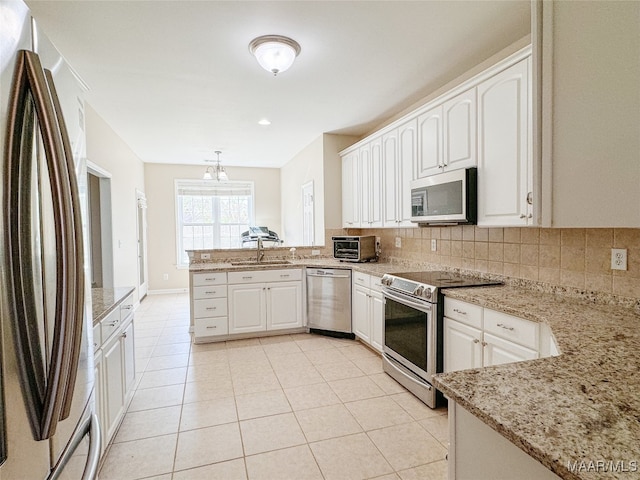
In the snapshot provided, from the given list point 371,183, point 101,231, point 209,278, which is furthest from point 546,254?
point 101,231

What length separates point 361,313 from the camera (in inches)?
148

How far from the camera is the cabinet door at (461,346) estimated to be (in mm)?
2154

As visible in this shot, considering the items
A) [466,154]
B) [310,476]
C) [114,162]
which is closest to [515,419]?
[310,476]

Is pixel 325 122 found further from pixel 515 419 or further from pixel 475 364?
pixel 515 419

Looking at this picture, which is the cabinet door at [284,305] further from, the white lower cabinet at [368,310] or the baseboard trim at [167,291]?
the baseboard trim at [167,291]

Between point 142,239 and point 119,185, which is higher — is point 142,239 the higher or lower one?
the lower one

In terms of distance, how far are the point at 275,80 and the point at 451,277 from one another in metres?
2.31

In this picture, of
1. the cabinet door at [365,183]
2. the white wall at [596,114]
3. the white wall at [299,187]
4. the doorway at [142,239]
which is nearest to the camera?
the white wall at [596,114]

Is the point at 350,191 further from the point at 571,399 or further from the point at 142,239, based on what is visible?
the point at 142,239

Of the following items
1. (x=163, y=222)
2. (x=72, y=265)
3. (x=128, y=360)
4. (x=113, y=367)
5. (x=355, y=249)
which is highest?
(x=163, y=222)

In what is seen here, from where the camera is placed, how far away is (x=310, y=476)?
184 cm

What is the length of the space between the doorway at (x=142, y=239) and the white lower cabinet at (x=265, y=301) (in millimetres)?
2953

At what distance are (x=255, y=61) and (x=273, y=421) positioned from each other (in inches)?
106

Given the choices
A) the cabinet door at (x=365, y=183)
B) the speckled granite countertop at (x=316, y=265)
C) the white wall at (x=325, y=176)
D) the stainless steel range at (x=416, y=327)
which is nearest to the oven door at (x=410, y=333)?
the stainless steel range at (x=416, y=327)
